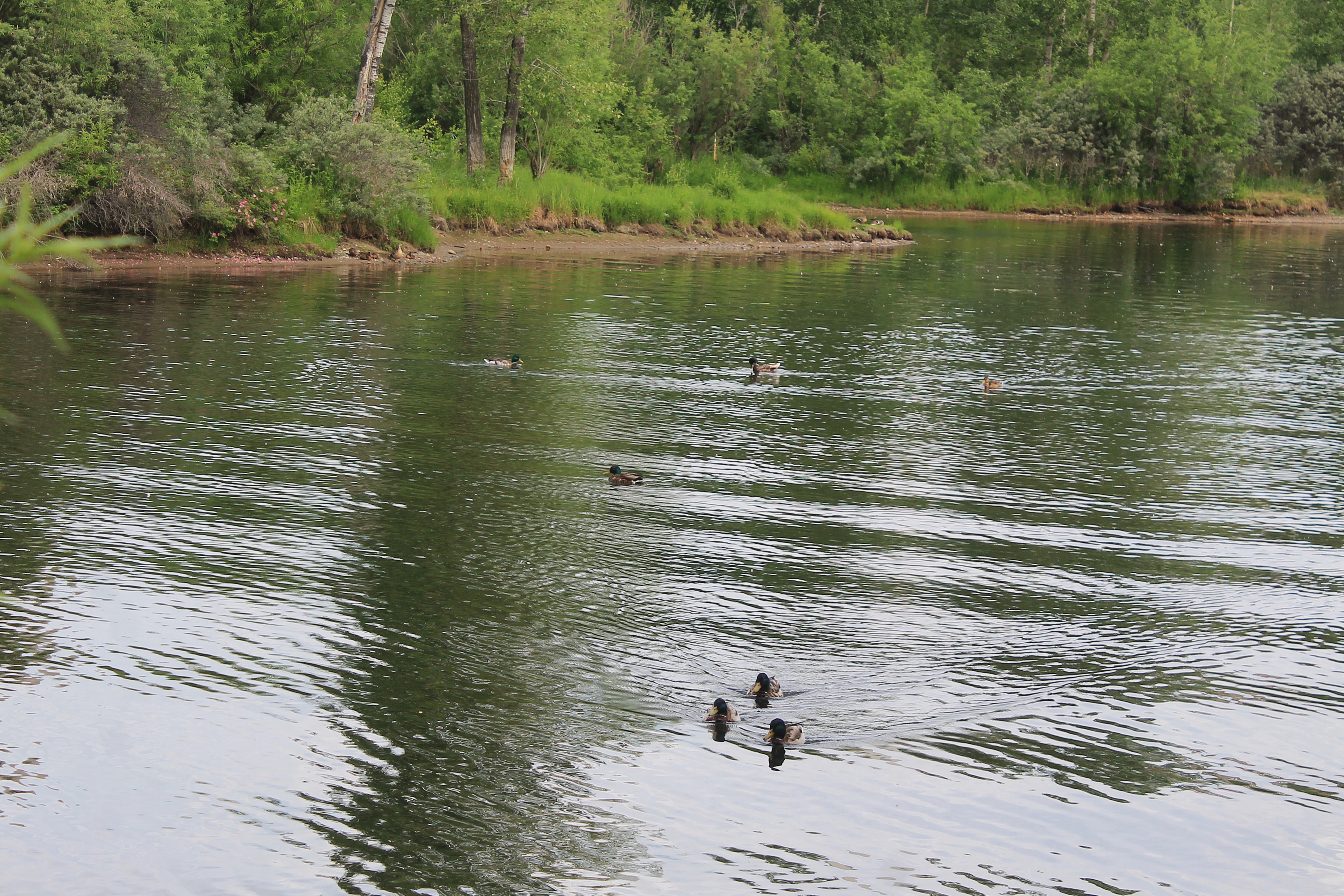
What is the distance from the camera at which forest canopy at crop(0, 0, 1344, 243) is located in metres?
33.0

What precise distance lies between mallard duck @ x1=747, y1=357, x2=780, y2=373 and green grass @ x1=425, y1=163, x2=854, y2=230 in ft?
72.1

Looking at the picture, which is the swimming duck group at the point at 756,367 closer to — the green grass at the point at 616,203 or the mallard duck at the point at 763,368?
the mallard duck at the point at 763,368

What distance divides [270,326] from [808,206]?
32754 millimetres

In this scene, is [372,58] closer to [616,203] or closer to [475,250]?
[475,250]

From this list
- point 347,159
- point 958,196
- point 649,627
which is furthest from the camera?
point 958,196

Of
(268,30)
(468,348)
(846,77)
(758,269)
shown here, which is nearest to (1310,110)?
(846,77)

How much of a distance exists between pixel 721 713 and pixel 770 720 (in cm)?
36

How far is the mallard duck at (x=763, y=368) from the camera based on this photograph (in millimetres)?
22906

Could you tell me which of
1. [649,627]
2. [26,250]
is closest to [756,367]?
[649,627]

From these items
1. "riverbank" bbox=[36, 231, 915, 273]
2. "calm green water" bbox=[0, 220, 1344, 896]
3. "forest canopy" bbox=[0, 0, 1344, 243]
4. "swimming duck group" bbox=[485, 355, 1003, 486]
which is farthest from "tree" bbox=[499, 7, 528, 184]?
"swimming duck group" bbox=[485, 355, 1003, 486]

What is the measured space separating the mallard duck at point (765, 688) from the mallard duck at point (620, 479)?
5927 millimetres

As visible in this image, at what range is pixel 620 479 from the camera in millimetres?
15523

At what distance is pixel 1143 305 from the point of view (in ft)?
116

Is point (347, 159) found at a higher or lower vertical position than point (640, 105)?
lower
